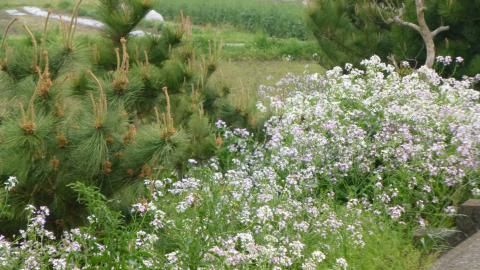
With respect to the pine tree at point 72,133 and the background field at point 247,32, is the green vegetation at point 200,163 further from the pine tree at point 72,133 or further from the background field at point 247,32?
the background field at point 247,32

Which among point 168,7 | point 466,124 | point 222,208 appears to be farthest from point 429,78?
point 168,7

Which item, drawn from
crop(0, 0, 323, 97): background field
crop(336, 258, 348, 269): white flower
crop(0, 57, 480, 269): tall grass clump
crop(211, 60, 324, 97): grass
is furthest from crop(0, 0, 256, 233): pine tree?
crop(211, 60, 324, 97): grass

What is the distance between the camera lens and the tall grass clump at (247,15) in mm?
28234

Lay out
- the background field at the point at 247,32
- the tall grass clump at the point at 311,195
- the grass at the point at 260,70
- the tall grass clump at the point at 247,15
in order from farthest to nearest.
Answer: the tall grass clump at the point at 247,15
the background field at the point at 247,32
the grass at the point at 260,70
the tall grass clump at the point at 311,195

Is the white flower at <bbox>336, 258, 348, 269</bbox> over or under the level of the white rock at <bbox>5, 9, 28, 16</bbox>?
over

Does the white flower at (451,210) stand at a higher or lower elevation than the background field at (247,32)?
higher

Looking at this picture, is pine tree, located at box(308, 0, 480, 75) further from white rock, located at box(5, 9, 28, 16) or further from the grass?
white rock, located at box(5, 9, 28, 16)

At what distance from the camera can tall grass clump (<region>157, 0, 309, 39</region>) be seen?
2823 centimetres

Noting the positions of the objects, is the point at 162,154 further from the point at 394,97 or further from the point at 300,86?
the point at 300,86

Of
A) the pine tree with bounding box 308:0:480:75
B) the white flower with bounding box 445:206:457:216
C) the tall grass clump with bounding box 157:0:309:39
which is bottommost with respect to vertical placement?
the tall grass clump with bounding box 157:0:309:39

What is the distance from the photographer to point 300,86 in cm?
1023

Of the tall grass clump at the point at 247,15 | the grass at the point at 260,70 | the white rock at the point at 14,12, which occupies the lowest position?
the white rock at the point at 14,12

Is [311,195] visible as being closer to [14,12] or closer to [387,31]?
[387,31]

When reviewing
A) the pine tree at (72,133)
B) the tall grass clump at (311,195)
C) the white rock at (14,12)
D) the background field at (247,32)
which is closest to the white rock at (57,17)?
the white rock at (14,12)
